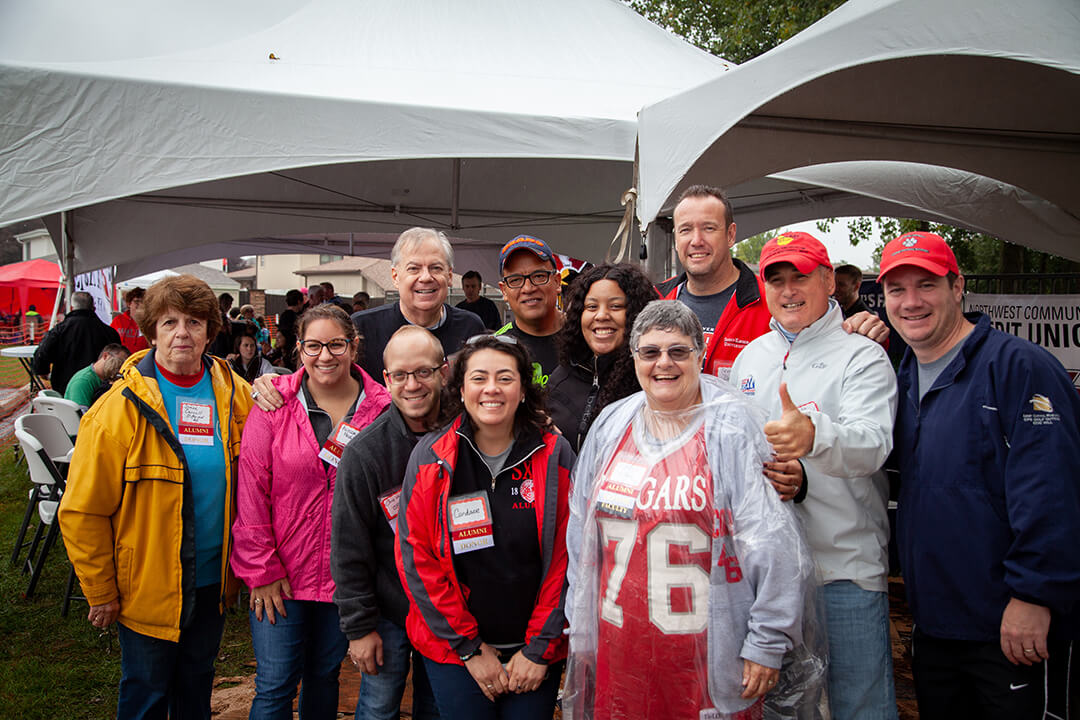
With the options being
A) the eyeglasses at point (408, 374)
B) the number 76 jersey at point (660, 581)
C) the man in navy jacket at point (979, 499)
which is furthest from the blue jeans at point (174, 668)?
the man in navy jacket at point (979, 499)

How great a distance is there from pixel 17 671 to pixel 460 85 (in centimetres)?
418

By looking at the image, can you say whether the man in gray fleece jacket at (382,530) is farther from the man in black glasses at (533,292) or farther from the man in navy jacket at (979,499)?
the man in navy jacket at (979,499)

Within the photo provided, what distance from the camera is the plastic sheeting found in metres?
1.57

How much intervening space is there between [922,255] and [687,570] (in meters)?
1.10

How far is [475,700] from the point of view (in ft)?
6.33

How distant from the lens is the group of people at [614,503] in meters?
1.62

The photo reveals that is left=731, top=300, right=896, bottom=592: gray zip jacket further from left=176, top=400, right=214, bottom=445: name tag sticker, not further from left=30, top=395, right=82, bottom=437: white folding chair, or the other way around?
left=30, top=395, right=82, bottom=437: white folding chair

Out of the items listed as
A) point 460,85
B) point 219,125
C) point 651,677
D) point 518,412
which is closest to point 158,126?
point 219,125

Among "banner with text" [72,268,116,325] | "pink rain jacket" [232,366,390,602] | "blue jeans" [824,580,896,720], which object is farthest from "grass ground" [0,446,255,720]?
"banner with text" [72,268,116,325]

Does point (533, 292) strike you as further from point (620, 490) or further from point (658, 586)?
point (658, 586)

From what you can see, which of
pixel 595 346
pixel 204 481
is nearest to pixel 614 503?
pixel 595 346

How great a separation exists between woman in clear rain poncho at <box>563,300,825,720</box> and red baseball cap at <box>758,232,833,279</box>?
358 millimetres

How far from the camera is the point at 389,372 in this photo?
7.09 feet

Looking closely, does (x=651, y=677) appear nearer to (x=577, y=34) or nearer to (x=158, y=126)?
(x=158, y=126)
